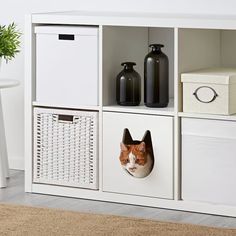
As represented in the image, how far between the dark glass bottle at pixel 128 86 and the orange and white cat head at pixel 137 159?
0.70ft

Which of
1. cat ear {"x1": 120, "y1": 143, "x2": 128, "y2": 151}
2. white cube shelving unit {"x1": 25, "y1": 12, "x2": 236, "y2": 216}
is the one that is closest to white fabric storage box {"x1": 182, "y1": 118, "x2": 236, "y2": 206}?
white cube shelving unit {"x1": 25, "y1": 12, "x2": 236, "y2": 216}

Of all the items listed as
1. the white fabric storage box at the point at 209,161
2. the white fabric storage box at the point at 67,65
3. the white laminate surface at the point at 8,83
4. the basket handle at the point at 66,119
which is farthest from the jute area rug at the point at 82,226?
the white laminate surface at the point at 8,83

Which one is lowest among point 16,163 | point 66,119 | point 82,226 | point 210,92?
point 82,226

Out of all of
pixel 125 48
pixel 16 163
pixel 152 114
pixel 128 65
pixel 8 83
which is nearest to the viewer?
pixel 152 114

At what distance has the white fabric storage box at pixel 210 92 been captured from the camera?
3740 millimetres

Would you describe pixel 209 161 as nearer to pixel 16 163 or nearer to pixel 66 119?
pixel 66 119

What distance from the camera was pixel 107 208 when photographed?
394 cm

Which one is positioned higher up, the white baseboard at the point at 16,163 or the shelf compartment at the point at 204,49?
the shelf compartment at the point at 204,49

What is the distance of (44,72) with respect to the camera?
163 inches

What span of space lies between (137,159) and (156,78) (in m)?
0.37

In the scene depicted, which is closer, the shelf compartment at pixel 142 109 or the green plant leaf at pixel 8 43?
the shelf compartment at pixel 142 109

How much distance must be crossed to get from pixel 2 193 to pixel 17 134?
0.66m

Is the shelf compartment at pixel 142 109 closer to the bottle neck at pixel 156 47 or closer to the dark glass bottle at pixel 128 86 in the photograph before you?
the dark glass bottle at pixel 128 86

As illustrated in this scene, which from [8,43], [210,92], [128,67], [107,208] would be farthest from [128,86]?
[8,43]
